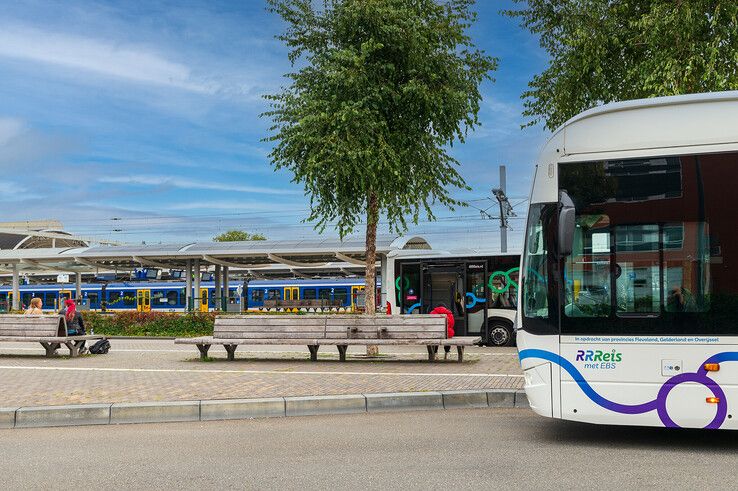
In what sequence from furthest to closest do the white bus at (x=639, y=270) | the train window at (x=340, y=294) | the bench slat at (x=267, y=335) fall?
the train window at (x=340, y=294), the bench slat at (x=267, y=335), the white bus at (x=639, y=270)

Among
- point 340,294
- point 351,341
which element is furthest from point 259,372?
point 340,294

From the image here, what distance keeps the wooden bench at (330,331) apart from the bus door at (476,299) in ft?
22.2

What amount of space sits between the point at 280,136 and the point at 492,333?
8.54 metres

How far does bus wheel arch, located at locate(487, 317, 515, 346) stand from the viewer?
71.8 feet

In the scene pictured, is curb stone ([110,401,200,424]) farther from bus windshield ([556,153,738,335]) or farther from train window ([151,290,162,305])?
train window ([151,290,162,305])

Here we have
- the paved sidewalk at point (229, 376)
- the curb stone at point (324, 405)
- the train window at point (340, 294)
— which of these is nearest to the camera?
the curb stone at point (324, 405)

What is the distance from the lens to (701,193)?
24.5 ft

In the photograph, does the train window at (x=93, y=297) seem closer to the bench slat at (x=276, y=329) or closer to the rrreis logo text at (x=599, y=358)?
the bench slat at (x=276, y=329)

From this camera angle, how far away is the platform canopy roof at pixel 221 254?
33.5m

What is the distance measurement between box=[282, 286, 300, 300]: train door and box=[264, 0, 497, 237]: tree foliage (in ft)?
88.1

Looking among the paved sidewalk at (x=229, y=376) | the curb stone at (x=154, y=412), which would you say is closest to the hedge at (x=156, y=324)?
the paved sidewalk at (x=229, y=376)

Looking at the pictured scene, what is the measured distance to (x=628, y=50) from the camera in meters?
15.8

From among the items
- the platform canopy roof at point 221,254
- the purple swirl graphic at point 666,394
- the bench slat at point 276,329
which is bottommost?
the purple swirl graphic at point 666,394

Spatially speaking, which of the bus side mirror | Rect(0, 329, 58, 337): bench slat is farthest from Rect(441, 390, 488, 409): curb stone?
Rect(0, 329, 58, 337): bench slat
